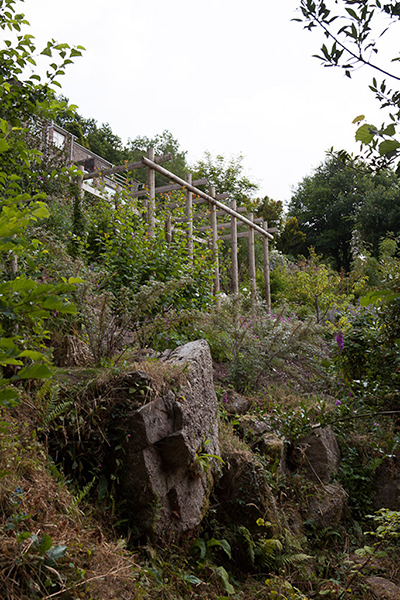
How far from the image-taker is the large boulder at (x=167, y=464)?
9.12 feet

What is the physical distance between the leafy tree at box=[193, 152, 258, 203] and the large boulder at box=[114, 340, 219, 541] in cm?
2156

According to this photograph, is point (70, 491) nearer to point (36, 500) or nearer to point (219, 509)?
point (36, 500)

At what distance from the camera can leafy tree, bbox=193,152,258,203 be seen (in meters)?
24.0

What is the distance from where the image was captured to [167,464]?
9.71ft

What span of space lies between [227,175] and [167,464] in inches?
887

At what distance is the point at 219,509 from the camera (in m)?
3.40

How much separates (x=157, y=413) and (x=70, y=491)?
68 centimetres

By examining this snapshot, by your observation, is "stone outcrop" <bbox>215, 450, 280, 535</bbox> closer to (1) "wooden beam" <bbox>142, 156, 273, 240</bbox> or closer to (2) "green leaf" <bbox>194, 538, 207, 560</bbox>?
(2) "green leaf" <bbox>194, 538, 207, 560</bbox>

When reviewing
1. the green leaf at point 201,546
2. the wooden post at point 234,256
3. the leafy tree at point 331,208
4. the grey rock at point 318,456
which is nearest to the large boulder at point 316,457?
the grey rock at point 318,456

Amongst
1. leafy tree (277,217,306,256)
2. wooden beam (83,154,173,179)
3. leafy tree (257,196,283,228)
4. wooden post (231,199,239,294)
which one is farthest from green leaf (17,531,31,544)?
leafy tree (277,217,306,256)

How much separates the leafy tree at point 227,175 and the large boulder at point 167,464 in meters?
21.6

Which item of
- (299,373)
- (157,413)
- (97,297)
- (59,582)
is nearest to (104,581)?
(59,582)

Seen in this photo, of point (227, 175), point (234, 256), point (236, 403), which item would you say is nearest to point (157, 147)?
point (227, 175)

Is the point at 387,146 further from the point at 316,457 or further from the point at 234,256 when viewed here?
the point at 234,256
